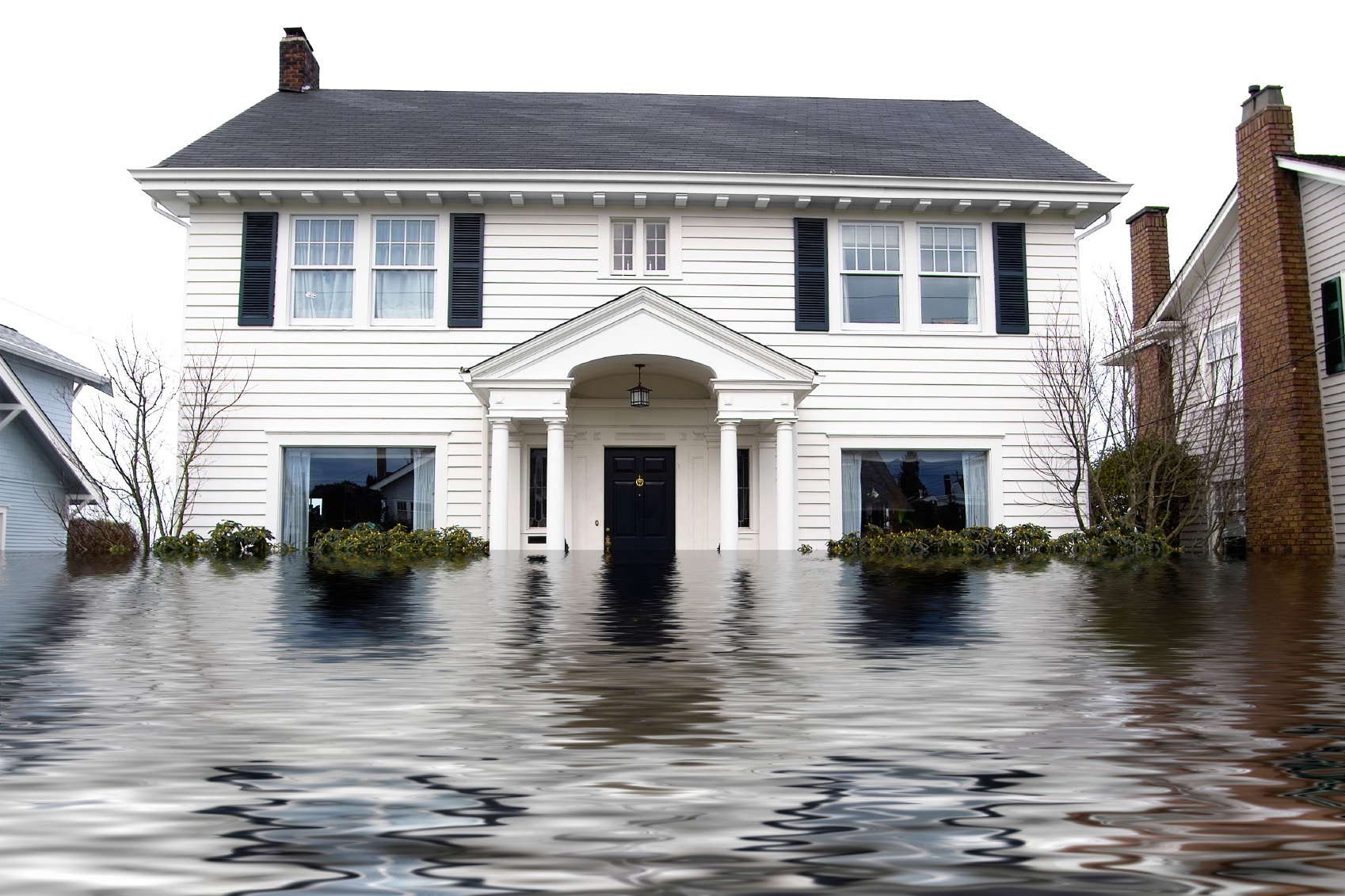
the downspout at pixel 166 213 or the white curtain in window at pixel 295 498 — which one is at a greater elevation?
the downspout at pixel 166 213

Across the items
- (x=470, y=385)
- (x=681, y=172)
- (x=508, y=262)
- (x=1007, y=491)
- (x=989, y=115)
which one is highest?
(x=989, y=115)

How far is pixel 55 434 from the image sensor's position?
91.7ft

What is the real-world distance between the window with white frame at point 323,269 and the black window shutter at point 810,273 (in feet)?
23.7

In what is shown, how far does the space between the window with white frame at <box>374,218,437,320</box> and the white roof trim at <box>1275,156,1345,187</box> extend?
14241 mm

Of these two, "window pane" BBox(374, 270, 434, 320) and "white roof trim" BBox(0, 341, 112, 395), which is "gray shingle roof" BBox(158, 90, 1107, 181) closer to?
"window pane" BBox(374, 270, 434, 320)

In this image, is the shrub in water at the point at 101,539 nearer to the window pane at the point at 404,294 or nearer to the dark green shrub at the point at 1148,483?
the window pane at the point at 404,294

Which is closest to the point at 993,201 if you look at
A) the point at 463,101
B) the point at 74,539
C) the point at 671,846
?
the point at 463,101

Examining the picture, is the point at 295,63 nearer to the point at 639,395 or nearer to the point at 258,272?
the point at 258,272

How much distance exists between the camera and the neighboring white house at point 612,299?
18.4m

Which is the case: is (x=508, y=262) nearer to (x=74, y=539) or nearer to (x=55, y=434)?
(x=74, y=539)

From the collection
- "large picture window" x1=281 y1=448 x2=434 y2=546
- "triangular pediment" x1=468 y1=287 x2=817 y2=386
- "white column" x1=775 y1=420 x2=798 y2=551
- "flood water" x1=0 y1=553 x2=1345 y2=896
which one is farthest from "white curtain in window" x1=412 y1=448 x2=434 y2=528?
"flood water" x1=0 y1=553 x2=1345 y2=896

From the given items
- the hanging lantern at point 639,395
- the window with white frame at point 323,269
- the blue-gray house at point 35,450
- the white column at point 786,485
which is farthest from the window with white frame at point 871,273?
the blue-gray house at point 35,450

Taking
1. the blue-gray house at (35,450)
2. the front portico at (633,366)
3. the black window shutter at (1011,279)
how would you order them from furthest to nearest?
1. the blue-gray house at (35,450)
2. the black window shutter at (1011,279)
3. the front portico at (633,366)

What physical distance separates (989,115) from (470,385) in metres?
12.2
